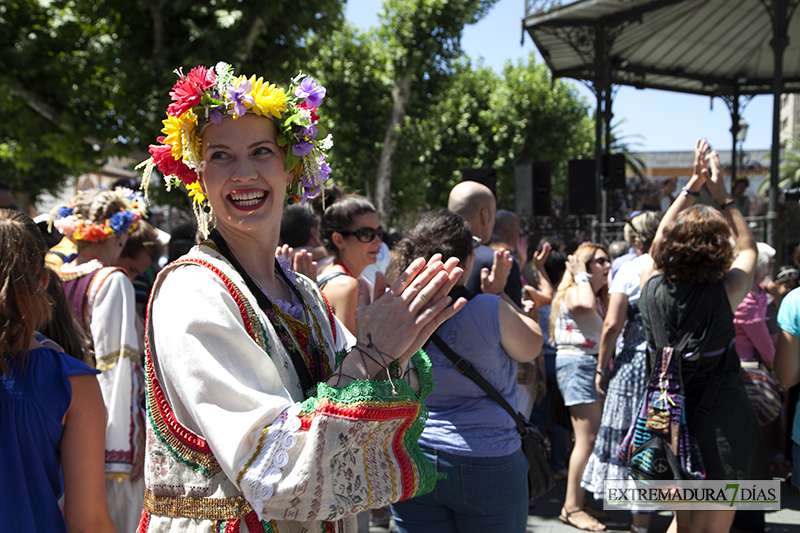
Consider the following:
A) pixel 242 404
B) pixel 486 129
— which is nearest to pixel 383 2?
pixel 486 129

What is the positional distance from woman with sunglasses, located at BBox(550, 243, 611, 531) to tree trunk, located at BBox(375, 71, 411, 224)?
13.3 meters

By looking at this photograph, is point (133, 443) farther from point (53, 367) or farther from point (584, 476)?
point (584, 476)

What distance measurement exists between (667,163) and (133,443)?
2094 inches

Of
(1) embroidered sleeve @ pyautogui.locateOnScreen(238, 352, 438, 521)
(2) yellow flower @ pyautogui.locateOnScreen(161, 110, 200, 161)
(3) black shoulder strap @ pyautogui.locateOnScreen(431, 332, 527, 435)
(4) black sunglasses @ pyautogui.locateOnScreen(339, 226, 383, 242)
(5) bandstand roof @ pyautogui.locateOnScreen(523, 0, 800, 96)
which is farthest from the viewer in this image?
(5) bandstand roof @ pyautogui.locateOnScreen(523, 0, 800, 96)

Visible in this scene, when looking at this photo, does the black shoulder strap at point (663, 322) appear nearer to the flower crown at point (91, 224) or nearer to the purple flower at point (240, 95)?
the purple flower at point (240, 95)

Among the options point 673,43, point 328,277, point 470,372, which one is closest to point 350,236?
point 328,277

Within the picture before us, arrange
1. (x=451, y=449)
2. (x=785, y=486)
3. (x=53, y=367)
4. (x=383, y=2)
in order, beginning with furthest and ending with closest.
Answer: (x=383, y=2)
(x=785, y=486)
(x=451, y=449)
(x=53, y=367)

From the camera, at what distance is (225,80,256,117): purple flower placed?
1538mm

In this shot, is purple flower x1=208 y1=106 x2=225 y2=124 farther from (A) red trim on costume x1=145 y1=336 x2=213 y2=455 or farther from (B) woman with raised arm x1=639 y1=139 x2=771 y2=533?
(B) woman with raised arm x1=639 y1=139 x2=771 y2=533

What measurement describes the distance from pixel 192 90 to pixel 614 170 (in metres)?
11.3

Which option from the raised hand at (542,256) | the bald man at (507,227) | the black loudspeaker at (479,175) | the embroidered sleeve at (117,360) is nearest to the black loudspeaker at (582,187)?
the black loudspeaker at (479,175)

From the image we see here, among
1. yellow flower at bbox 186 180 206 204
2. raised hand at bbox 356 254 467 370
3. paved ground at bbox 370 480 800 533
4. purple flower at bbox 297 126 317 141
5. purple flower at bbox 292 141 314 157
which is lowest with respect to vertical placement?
paved ground at bbox 370 480 800 533

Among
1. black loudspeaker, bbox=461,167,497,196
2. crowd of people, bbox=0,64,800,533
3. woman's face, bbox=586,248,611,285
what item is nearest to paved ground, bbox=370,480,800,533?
crowd of people, bbox=0,64,800,533

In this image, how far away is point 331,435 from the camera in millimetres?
1213
